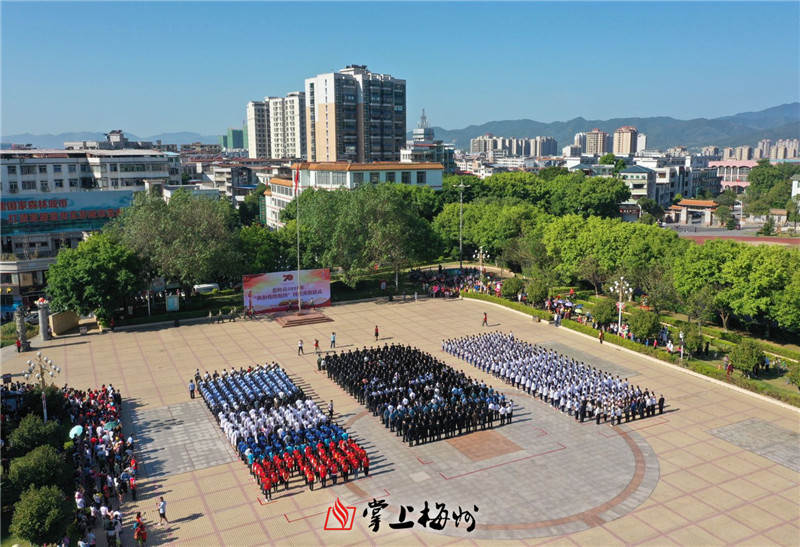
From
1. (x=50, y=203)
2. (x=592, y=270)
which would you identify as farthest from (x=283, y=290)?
(x=50, y=203)

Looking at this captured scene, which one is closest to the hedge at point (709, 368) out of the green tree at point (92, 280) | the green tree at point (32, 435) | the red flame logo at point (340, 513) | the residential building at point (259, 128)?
the red flame logo at point (340, 513)

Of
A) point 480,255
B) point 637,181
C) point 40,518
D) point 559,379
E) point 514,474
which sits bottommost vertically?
point 514,474

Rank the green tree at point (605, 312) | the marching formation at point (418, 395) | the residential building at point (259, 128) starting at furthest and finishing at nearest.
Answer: the residential building at point (259, 128) → the green tree at point (605, 312) → the marching formation at point (418, 395)

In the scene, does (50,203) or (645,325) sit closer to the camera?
(645,325)

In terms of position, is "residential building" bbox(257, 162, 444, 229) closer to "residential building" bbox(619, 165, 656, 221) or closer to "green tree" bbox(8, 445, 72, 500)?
"residential building" bbox(619, 165, 656, 221)

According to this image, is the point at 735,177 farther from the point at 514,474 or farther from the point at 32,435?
the point at 32,435

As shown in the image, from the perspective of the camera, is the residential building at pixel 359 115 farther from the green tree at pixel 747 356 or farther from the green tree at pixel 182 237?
the green tree at pixel 747 356
